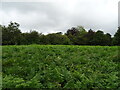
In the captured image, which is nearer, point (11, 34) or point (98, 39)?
point (11, 34)

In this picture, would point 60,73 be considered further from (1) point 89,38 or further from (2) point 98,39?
(1) point 89,38

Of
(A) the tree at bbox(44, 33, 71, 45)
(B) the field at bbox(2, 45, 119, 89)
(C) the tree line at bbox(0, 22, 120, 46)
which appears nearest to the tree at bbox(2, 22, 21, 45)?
(C) the tree line at bbox(0, 22, 120, 46)

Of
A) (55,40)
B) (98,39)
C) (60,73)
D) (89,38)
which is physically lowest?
(60,73)

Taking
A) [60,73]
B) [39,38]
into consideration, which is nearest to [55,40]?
[39,38]

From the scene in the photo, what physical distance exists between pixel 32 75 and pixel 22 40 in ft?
A: 84.6

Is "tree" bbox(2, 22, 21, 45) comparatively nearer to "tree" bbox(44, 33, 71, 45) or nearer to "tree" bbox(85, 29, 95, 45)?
"tree" bbox(44, 33, 71, 45)

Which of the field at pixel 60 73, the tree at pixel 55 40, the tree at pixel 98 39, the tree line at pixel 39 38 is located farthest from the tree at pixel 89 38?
the field at pixel 60 73

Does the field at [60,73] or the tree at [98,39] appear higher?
the tree at [98,39]

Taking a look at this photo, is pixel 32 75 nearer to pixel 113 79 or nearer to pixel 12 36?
pixel 113 79

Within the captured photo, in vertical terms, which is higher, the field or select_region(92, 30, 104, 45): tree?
select_region(92, 30, 104, 45): tree

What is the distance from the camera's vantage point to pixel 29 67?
6.96m

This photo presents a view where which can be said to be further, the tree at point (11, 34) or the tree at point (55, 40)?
the tree at point (55, 40)

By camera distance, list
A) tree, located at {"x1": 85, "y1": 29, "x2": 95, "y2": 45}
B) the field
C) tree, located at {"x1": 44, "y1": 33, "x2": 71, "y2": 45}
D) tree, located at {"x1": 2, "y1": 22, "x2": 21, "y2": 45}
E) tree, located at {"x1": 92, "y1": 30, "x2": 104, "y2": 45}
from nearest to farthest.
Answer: the field < tree, located at {"x1": 2, "y1": 22, "x2": 21, "y2": 45} < tree, located at {"x1": 44, "y1": 33, "x2": 71, "y2": 45} < tree, located at {"x1": 92, "y1": 30, "x2": 104, "y2": 45} < tree, located at {"x1": 85, "y1": 29, "x2": 95, "y2": 45}

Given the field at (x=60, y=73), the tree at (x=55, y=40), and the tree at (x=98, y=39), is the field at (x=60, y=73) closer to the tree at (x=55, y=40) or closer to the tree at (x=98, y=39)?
the tree at (x=55, y=40)
